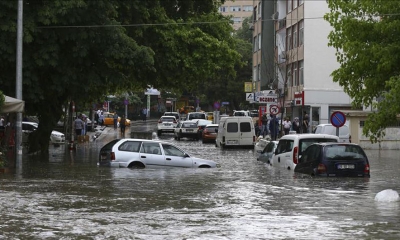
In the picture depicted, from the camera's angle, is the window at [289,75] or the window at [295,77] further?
the window at [289,75]

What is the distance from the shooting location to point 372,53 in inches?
955

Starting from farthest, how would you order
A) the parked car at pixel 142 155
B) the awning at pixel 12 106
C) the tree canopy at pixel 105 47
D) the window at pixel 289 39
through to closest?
the window at pixel 289 39 → the tree canopy at pixel 105 47 → the parked car at pixel 142 155 → the awning at pixel 12 106

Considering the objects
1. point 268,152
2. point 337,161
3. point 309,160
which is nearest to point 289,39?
point 268,152

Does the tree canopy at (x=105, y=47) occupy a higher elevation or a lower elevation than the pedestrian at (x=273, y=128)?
higher

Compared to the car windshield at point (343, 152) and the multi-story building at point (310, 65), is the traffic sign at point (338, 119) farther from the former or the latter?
the multi-story building at point (310, 65)

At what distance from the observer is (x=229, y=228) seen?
531 inches

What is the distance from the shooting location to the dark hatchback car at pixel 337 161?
966 inches

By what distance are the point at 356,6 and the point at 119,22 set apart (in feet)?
40.3

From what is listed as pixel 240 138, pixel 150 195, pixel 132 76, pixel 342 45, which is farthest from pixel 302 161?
pixel 240 138

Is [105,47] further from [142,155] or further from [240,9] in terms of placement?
[240,9]

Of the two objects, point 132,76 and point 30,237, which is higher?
point 132,76

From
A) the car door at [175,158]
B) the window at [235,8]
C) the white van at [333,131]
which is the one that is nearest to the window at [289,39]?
the white van at [333,131]

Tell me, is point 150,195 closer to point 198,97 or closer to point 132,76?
point 132,76

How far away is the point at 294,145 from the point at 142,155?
5.28 meters
